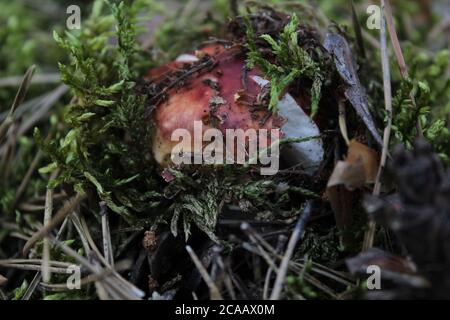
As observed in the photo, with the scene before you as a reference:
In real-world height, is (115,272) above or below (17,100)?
below

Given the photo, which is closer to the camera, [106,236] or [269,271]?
[269,271]

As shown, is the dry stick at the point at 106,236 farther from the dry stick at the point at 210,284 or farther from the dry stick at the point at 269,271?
the dry stick at the point at 269,271

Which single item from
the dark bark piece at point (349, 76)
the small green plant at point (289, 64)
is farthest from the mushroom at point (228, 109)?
the dark bark piece at point (349, 76)

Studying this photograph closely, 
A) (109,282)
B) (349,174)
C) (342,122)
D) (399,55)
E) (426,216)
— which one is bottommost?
(109,282)

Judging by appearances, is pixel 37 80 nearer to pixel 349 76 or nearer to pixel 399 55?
pixel 349 76

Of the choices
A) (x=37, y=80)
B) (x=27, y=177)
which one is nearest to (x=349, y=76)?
(x=27, y=177)

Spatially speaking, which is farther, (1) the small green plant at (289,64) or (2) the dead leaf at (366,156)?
(1) the small green plant at (289,64)

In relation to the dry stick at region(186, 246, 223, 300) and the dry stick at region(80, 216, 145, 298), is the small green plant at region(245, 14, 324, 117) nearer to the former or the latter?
the dry stick at region(186, 246, 223, 300)
